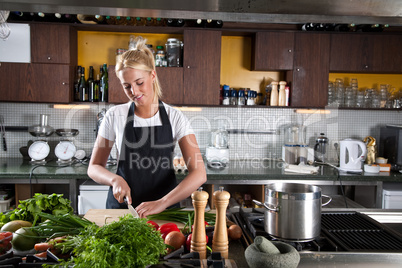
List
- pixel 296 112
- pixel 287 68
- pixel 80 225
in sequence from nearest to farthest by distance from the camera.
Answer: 1. pixel 80 225
2. pixel 287 68
3. pixel 296 112

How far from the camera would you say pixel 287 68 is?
400 centimetres

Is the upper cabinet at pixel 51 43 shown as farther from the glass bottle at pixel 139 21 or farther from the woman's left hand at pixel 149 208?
the woman's left hand at pixel 149 208

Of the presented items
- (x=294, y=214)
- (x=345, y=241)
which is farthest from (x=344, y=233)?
(x=294, y=214)

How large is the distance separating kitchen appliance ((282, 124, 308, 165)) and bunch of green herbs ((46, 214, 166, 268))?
3.12 metres

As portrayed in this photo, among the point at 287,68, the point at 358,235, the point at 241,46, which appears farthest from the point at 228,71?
the point at 358,235

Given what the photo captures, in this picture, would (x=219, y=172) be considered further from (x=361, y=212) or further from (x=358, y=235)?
(x=358, y=235)

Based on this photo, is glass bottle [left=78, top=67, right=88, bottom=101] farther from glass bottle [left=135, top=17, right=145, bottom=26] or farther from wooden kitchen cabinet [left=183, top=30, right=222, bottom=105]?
wooden kitchen cabinet [left=183, top=30, right=222, bottom=105]

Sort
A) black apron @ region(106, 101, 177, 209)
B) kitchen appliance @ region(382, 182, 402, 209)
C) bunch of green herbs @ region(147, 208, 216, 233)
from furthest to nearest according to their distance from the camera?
kitchen appliance @ region(382, 182, 402, 209)
black apron @ region(106, 101, 177, 209)
bunch of green herbs @ region(147, 208, 216, 233)

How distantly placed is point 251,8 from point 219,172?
2.46 meters

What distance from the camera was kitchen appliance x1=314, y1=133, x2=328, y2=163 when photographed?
409 centimetres

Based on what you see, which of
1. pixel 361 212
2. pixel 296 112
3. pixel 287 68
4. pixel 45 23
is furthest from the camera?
pixel 296 112

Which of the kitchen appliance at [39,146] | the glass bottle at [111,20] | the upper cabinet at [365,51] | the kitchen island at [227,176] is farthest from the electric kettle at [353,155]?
the kitchen appliance at [39,146]

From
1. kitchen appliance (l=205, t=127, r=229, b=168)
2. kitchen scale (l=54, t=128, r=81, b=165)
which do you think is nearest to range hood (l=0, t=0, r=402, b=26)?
kitchen appliance (l=205, t=127, r=229, b=168)

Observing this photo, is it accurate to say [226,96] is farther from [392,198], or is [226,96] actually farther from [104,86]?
[392,198]
